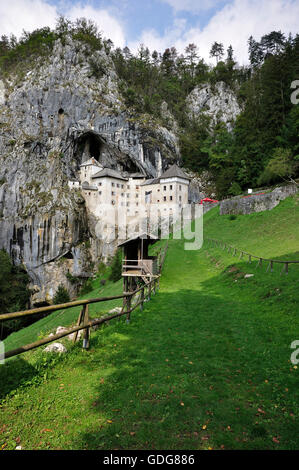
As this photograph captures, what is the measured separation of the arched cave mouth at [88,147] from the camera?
6102 centimetres

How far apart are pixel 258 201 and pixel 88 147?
4419cm

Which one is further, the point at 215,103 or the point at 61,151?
the point at 215,103

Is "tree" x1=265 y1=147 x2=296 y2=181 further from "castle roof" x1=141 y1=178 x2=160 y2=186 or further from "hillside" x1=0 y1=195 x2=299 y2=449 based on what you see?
"hillside" x1=0 y1=195 x2=299 y2=449

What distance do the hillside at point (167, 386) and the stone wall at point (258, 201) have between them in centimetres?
2750

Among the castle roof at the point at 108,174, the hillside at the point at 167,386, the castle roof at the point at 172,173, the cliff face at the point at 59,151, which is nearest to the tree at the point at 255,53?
the cliff face at the point at 59,151

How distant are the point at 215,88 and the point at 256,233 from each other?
74.2m

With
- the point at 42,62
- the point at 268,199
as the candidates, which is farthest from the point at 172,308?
the point at 42,62

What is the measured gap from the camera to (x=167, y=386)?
5.15 metres

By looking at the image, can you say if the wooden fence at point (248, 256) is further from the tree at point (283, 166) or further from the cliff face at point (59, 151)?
the cliff face at point (59, 151)

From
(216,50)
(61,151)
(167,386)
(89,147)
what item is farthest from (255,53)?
(167,386)

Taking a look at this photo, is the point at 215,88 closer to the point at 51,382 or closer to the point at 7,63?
the point at 7,63

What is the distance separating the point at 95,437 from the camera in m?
3.72

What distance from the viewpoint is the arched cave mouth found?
200 ft

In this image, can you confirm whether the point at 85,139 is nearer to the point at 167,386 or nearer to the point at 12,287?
the point at 12,287
